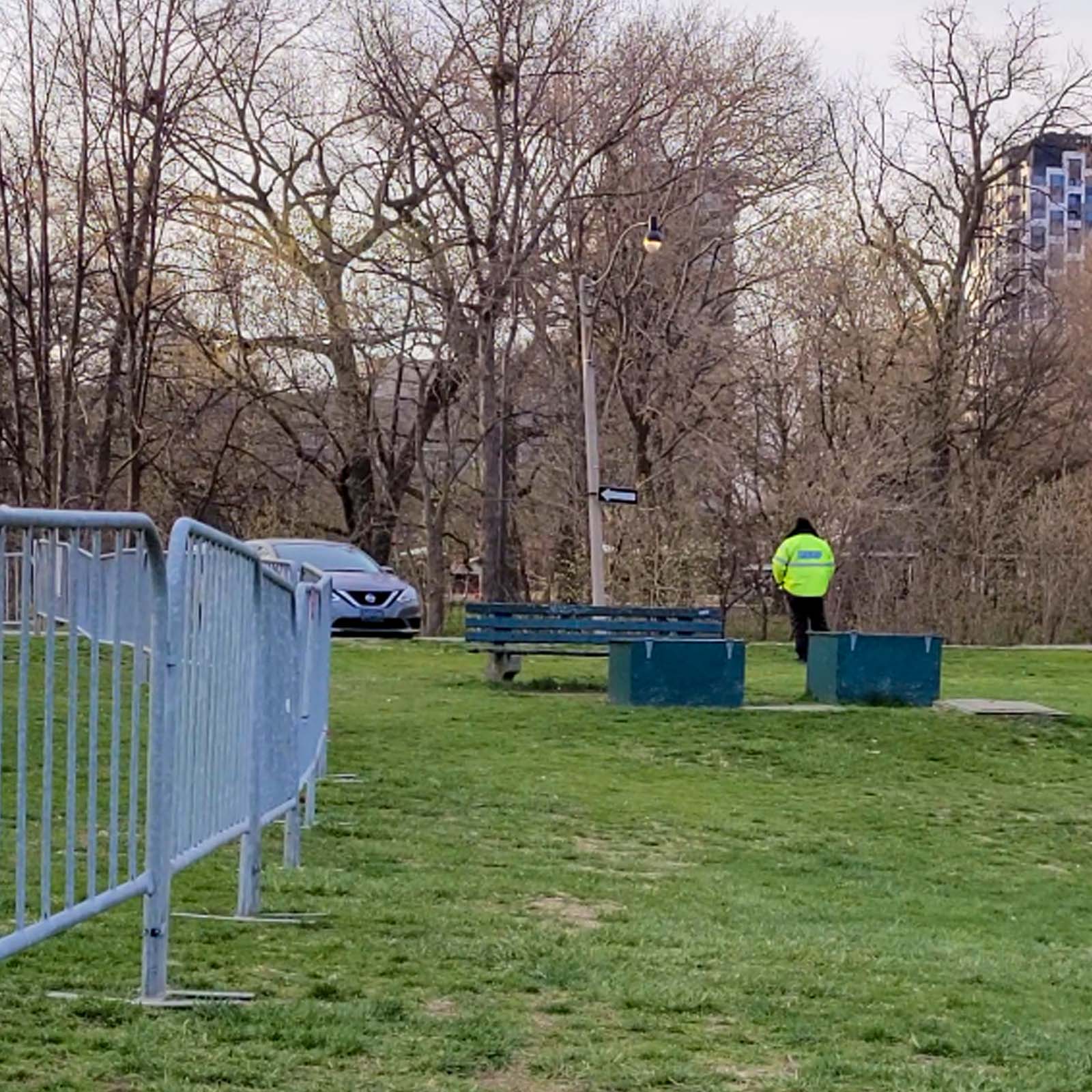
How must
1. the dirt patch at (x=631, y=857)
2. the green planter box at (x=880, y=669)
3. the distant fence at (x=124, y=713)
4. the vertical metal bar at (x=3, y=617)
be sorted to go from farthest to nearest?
1. the green planter box at (x=880, y=669)
2. the dirt patch at (x=631, y=857)
3. the distant fence at (x=124, y=713)
4. the vertical metal bar at (x=3, y=617)

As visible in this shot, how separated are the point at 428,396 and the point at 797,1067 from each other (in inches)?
1341

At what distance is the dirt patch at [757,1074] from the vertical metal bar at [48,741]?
176 cm

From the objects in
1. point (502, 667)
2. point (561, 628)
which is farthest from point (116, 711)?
point (502, 667)

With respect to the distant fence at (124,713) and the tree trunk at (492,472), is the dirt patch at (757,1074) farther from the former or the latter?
the tree trunk at (492,472)

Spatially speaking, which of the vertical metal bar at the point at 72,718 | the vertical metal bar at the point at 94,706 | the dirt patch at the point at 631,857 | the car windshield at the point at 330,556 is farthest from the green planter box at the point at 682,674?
the vertical metal bar at the point at 72,718

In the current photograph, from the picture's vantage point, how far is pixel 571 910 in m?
7.96

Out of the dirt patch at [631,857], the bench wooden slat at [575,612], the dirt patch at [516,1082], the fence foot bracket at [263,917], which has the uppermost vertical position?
the bench wooden slat at [575,612]

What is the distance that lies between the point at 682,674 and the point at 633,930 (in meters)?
10.5

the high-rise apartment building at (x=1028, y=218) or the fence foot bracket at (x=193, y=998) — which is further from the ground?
the high-rise apartment building at (x=1028, y=218)

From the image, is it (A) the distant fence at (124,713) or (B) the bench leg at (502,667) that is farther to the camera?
(B) the bench leg at (502,667)

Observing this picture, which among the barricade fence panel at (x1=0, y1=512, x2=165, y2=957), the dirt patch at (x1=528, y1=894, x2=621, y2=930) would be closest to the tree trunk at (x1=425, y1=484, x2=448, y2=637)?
the dirt patch at (x1=528, y1=894, x2=621, y2=930)

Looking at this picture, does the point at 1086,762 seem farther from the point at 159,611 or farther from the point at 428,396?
the point at 428,396

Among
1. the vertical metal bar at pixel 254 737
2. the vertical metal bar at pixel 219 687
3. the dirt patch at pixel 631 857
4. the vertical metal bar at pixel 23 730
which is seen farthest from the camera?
the dirt patch at pixel 631 857

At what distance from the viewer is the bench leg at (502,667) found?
20.1 metres
